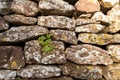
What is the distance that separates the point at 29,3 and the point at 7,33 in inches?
31.2

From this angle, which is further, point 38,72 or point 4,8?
point 4,8

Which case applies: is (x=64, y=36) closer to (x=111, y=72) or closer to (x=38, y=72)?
(x=38, y=72)

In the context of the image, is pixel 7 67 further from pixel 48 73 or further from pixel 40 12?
pixel 40 12

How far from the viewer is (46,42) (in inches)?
190

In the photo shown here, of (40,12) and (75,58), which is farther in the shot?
(40,12)

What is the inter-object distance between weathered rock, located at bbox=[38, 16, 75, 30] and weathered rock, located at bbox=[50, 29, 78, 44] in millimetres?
125

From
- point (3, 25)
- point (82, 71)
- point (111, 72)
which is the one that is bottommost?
point (111, 72)

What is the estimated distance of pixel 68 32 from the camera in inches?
195

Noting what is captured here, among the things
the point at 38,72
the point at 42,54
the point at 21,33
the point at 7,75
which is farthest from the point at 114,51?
the point at 7,75

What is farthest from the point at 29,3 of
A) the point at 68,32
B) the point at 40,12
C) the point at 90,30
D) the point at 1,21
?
the point at 90,30

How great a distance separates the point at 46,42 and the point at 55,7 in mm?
773

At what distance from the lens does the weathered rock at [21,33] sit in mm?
4820

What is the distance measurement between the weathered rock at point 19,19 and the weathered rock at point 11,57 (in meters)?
0.52

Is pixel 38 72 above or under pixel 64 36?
under
